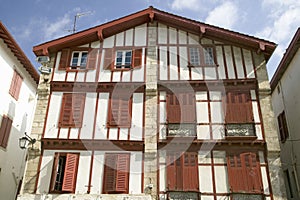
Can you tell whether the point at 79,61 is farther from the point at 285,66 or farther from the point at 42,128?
the point at 285,66

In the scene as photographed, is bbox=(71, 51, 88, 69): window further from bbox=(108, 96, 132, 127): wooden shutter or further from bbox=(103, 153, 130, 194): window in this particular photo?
bbox=(103, 153, 130, 194): window

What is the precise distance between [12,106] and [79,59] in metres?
5.08

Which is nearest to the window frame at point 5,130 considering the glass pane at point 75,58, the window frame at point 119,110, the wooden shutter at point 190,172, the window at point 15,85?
the window at point 15,85

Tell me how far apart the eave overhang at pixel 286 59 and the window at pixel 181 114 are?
580 centimetres

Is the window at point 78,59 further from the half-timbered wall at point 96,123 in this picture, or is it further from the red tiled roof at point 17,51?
the red tiled roof at point 17,51

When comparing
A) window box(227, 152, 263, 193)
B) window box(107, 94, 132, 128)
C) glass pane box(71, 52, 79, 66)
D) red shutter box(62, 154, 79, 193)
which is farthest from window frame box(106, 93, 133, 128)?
window box(227, 152, 263, 193)

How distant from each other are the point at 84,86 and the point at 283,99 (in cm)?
1141

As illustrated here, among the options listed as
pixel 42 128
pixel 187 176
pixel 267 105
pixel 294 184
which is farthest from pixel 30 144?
pixel 294 184

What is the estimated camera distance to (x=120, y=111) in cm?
1509

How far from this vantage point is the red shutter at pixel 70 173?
44.2 feet

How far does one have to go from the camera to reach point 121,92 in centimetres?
1559

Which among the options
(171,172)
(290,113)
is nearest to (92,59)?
(171,172)

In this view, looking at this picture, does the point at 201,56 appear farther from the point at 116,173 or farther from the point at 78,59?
the point at 116,173

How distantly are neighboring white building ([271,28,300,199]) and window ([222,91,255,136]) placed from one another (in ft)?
11.8
